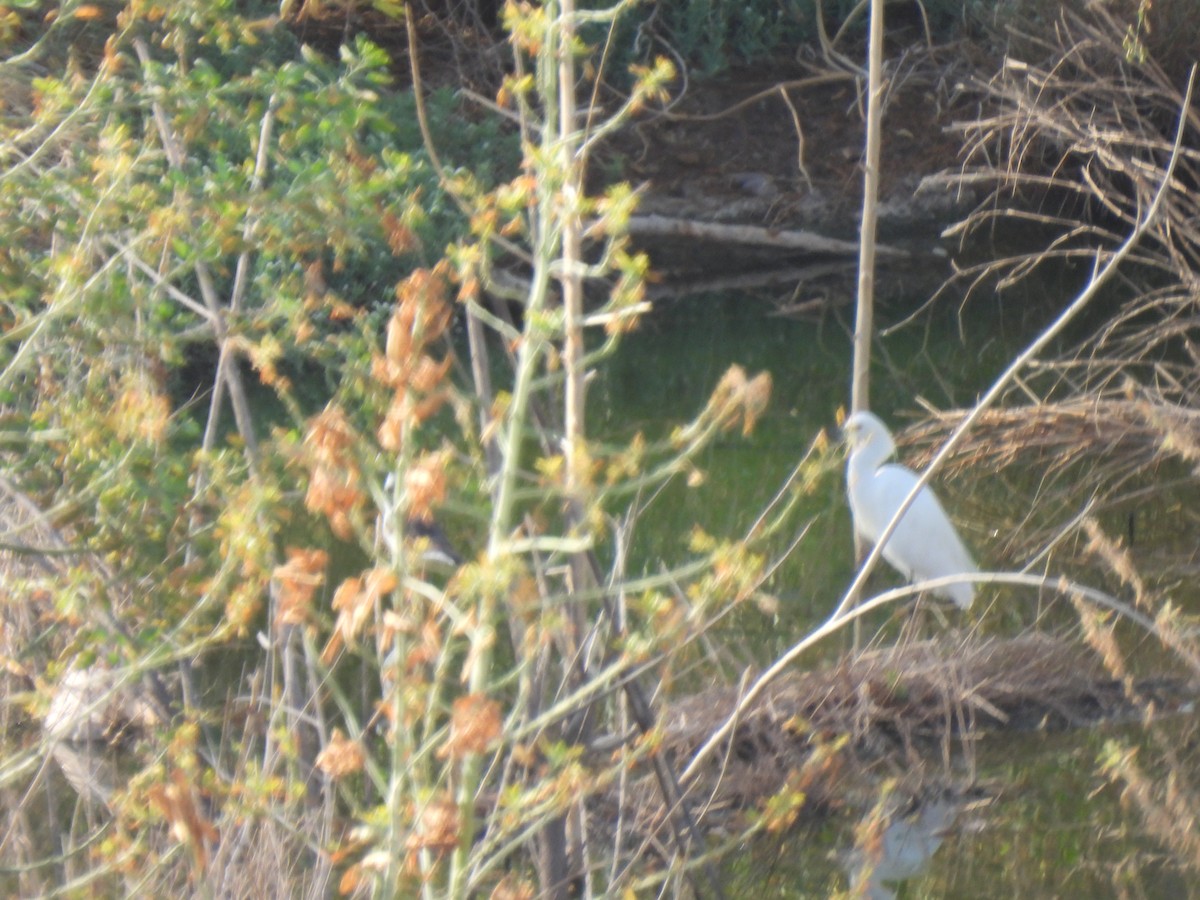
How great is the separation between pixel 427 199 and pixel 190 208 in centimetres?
574

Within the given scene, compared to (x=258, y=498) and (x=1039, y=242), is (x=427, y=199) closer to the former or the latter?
(x=1039, y=242)

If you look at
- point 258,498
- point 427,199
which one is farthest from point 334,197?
point 427,199

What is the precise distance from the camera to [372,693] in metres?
4.10

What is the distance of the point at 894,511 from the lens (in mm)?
4473

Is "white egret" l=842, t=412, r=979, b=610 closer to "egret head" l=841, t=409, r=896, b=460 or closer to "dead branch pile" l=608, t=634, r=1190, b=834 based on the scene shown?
"egret head" l=841, t=409, r=896, b=460

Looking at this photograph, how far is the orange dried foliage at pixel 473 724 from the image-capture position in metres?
1.22

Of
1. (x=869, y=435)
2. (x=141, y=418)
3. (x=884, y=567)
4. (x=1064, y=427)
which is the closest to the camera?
(x=141, y=418)

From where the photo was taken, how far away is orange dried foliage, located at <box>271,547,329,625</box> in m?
1.30

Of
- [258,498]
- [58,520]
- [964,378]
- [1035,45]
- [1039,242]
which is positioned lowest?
[1039,242]

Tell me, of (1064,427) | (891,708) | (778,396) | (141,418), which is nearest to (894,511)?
(1064,427)

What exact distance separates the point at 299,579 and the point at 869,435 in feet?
10.8

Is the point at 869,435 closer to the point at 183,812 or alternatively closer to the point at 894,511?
the point at 894,511

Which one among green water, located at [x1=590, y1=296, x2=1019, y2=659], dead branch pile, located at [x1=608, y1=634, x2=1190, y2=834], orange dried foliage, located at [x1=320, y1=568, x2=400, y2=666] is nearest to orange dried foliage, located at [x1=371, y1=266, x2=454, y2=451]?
orange dried foliage, located at [x1=320, y1=568, x2=400, y2=666]

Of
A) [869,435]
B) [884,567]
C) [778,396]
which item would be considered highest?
[869,435]
